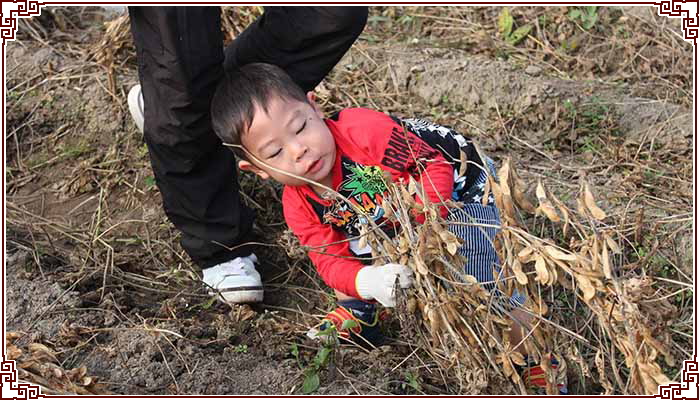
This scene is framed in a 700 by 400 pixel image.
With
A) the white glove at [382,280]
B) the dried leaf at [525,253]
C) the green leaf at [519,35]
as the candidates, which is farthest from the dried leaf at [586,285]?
the green leaf at [519,35]

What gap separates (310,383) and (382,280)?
0.36 metres

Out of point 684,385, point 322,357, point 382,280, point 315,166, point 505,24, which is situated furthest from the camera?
point 505,24

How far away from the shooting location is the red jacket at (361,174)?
2.48 meters

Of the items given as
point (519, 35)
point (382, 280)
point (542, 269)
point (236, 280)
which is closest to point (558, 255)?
point (542, 269)

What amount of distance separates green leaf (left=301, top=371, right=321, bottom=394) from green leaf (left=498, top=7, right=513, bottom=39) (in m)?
2.54

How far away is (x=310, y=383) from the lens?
228cm

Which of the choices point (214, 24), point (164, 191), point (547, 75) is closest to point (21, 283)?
point (164, 191)

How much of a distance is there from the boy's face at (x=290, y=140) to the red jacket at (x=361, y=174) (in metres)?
0.11

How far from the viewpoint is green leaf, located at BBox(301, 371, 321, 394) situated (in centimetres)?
226

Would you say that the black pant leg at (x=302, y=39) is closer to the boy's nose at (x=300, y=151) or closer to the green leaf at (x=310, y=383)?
the boy's nose at (x=300, y=151)

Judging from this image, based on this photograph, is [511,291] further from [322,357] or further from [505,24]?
[505,24]

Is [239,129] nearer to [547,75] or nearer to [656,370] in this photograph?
[656,370]

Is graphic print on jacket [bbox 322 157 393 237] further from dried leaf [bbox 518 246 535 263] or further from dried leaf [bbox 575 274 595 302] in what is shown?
dried leaf [bbox 575 274 595 302]

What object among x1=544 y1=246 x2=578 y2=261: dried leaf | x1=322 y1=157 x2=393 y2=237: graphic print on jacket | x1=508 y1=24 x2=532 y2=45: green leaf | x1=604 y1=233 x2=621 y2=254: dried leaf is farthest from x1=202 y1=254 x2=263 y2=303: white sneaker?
x1=508 y1=24 x2=532 y2=45: green leaf
